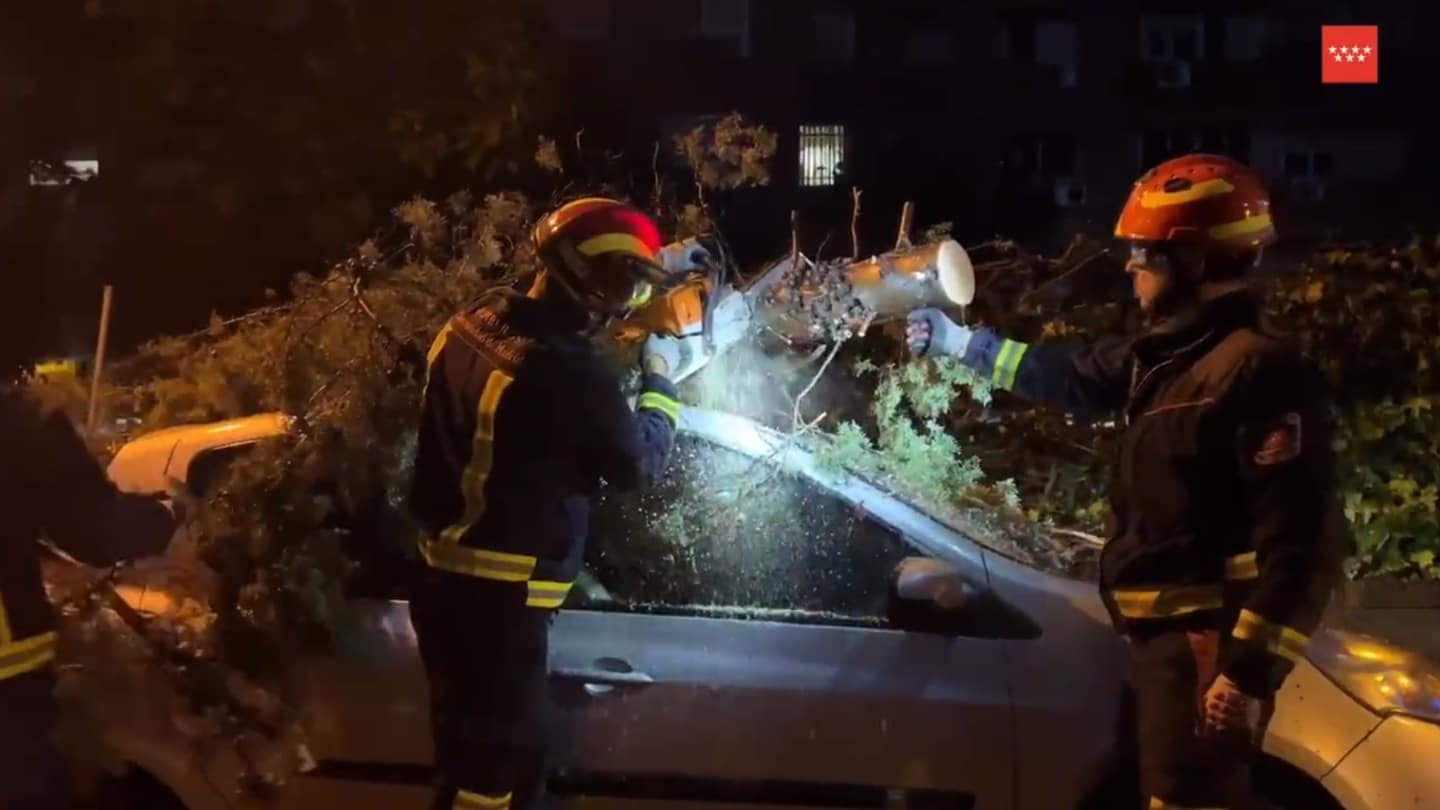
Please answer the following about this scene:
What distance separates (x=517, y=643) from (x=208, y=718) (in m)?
0.87

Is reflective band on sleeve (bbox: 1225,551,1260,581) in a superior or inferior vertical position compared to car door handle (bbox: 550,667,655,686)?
superior

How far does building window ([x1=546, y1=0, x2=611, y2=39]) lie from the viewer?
1961cm

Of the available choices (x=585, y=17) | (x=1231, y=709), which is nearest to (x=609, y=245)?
(x=1231, y=709)

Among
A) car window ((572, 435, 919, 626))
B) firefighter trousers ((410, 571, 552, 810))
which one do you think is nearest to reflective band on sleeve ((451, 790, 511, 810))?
firefighter trousers ((410, 571, 552, 810))

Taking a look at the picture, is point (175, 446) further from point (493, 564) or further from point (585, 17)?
point (585, 17)

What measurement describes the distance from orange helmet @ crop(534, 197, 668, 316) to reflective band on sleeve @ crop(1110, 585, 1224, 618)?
126 cm

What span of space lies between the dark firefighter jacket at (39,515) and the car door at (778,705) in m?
1.11

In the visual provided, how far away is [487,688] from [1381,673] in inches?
81.4

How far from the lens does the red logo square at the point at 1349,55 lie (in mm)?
23566

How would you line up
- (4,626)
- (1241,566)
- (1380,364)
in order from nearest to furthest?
1. (4,626)
2. (1241,566)
3. (1380,364)

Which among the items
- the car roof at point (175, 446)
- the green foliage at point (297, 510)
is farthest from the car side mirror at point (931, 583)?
the car roof at point (175, 446)

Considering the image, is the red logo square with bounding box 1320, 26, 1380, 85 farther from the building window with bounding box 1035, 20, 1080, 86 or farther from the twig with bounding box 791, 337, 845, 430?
the twig with bounding box 791, 337, 845, 430

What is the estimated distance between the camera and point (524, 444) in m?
3.35

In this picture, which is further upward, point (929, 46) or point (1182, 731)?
point (929, 46)
